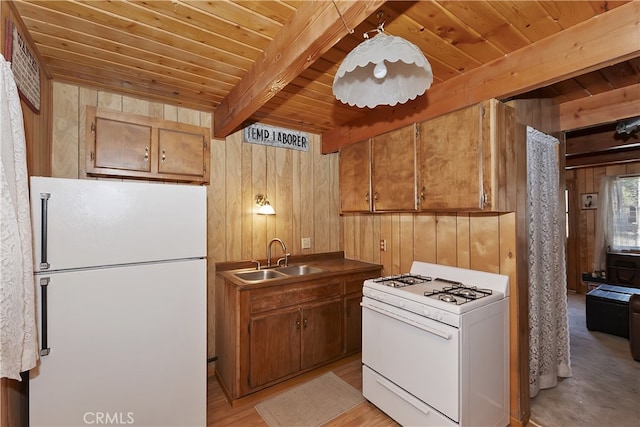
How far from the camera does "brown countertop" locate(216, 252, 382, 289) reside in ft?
7.57

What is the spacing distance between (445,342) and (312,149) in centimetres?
237

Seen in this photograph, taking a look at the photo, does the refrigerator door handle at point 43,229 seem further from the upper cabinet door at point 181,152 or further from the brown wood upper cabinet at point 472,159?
the brown wood upper cabinet at point 472,159

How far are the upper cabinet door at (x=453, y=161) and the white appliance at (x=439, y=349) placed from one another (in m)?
0.59

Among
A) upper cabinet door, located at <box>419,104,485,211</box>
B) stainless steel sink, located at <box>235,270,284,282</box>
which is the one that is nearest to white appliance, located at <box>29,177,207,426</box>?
stainless steel sink, located at <box>235,270,284,282</box>

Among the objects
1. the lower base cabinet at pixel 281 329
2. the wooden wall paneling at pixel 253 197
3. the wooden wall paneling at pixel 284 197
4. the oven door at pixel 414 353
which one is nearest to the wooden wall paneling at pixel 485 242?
the oven door at pixel 414 353

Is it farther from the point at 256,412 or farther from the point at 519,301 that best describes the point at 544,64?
the point at 256,412

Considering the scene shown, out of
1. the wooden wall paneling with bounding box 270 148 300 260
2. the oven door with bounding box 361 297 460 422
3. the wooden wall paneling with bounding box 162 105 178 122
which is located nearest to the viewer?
the oven door with bounding box 361 297 460 422

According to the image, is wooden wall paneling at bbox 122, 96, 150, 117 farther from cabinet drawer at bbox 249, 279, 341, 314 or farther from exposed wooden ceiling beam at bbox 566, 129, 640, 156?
exposed wooden ceiling beam at bbox 566, 129, 640, 156

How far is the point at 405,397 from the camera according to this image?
1.92 m

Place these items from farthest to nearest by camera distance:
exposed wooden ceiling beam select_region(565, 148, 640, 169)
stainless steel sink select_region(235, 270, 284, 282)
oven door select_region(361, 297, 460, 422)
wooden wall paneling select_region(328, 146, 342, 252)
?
exposed wooden ceiling beam select_region(565, 148, 640, 169), wooden wall paneling select_region(328, 146, 342, 252), stainless steel sink select_region(235, 270, 284, 282), oven door select_region(361, 297, 460, 422)

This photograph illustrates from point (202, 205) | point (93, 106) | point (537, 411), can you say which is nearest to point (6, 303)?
point (202, 205)

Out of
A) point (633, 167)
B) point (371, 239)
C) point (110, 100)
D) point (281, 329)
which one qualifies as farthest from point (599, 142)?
point (110, 100)

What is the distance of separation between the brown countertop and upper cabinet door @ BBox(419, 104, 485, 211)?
97cm

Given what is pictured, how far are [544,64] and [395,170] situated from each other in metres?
1.17
